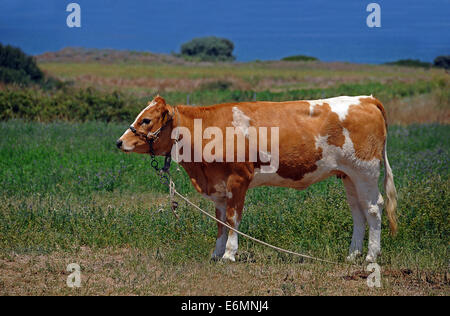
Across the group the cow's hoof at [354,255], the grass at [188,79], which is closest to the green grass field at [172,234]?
the cow's hoof at [354,255]

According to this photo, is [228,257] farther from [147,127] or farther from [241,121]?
[147,127]

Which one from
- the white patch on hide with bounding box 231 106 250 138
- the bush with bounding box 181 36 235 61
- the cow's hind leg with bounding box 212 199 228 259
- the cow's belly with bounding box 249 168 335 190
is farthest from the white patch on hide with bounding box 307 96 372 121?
the bush with bounding box 181 36 235 61

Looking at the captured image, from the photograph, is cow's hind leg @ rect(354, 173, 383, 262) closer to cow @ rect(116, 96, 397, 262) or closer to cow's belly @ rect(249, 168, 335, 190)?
cow @ rect(116, 96, 397, 262)

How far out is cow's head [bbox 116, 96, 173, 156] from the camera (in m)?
7.24

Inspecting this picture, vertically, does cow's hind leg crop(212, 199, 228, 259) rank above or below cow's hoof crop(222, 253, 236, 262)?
above

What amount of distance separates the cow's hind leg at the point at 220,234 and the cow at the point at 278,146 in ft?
0.04

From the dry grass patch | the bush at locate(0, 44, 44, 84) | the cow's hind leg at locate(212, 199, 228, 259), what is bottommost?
the dry grass patch

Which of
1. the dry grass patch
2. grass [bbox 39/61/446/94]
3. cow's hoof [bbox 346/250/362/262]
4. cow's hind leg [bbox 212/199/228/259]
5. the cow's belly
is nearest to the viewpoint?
the dry grass patch

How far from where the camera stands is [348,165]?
7.47 m

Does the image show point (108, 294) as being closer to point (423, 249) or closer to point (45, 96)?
point (423, 249)

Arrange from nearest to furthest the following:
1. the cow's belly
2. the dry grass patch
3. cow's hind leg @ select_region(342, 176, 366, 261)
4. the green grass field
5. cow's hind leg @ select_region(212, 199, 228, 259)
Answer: the dry grass patch → the green grass field → the cow's belly → cow's hind leg @ select_region(212, 199, 228, 259) → cow's hind leg @ select_region(342, 176, 366, 261)

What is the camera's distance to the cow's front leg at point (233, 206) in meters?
7.20

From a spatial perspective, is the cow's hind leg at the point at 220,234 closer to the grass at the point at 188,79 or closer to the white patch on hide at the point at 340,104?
the white patch on hide at the point at 340,104

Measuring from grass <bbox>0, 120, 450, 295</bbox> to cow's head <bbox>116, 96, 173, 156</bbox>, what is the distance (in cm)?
149
